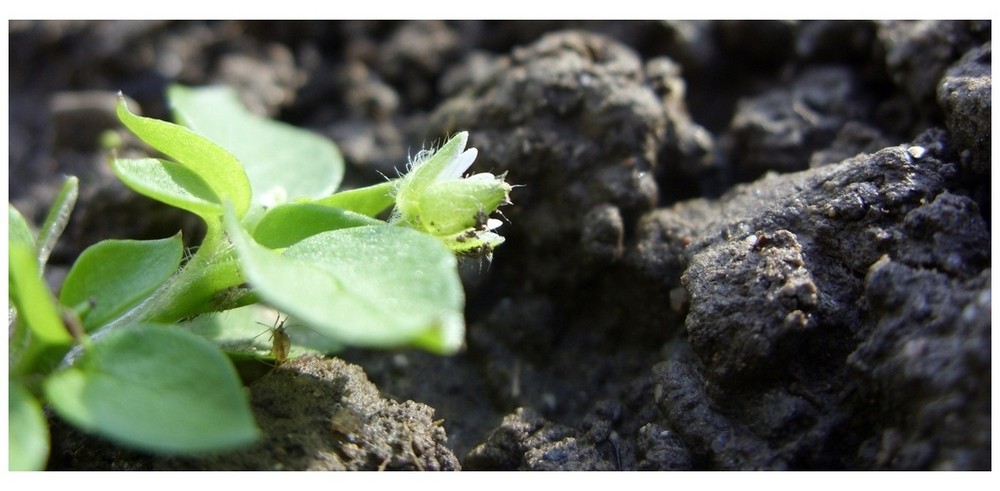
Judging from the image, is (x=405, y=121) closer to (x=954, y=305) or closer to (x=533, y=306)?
(x=533, y=306)

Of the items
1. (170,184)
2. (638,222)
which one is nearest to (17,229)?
(170,184)

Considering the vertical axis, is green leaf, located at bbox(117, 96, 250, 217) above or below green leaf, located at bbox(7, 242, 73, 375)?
above

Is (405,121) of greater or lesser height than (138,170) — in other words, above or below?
above

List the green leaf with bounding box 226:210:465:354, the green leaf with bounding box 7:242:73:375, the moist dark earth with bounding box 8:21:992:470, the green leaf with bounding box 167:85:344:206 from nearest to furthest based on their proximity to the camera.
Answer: the green leaf with bounding box 226:210:465:354 → the green leaf with bounding box 7:242:73:375 → the moist dark earth with bounding box 8:21:992:470 → the green leaf with bounding box 167:85:344:206

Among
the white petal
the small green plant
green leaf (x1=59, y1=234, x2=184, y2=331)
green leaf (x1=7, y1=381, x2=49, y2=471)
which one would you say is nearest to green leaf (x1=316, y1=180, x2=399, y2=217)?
the small green plant

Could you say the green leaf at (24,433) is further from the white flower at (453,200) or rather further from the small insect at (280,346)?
the white flower at (453,200)

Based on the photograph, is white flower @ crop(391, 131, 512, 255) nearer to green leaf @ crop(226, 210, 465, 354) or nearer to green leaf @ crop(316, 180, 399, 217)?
green leaf @ crop(316, 180, 399, 217)

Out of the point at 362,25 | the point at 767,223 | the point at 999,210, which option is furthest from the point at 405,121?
the point at 999,210
